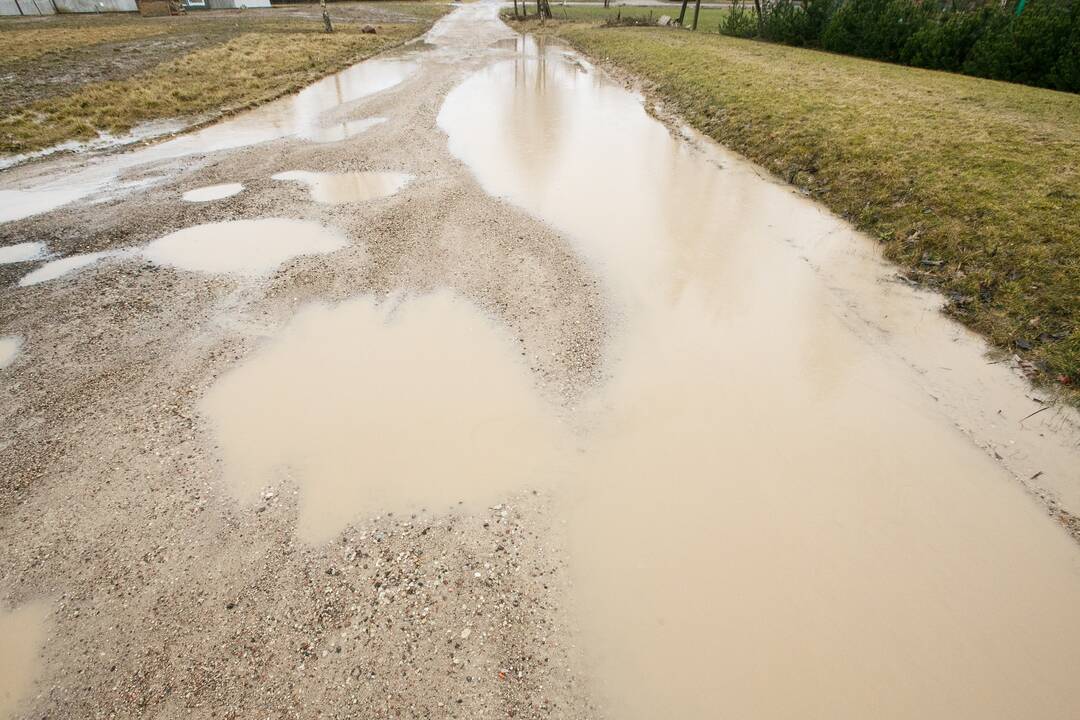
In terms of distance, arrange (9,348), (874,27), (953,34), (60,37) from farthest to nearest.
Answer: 1. (60,37)
2. (874,27)
3. (953,34)
4. (9,348)

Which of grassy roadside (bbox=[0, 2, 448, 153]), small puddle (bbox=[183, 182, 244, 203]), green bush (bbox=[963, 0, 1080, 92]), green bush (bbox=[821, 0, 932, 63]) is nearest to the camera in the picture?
small puddle (bbox=[183, 182, 244, 203])

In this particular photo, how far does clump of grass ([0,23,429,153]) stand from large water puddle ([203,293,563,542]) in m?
14.0

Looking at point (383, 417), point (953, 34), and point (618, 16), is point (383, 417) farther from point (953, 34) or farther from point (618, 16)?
point (618, 16)

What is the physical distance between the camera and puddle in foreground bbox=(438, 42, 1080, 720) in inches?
144

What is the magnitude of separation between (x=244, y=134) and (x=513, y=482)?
16.1m

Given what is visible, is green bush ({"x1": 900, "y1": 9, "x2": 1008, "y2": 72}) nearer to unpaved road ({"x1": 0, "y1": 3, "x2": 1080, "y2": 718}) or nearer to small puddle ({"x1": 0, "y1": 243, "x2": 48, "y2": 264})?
unpaved road ({"x1": 0, "y1": 3, "x2": 1080, "y2": 718})

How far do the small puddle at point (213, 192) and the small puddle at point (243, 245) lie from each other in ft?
5.19

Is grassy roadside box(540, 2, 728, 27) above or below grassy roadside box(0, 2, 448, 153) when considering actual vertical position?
above

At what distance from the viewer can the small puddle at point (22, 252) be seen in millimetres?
8688

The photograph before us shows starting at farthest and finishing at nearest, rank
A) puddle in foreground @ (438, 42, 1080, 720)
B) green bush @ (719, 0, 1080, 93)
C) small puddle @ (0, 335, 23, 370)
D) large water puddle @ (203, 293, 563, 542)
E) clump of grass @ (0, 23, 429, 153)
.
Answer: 1. green bush @ (719, 0, 1080, 93)
2. clump of grass @ (0, 23, 429, 153)
3. small puddle @ (0, 335, 23, 370)
4. large water puddle @ (203, 293, 563, 542)
5. puddle in foreground @ (438, 42, 1080, 720)

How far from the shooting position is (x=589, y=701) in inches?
140

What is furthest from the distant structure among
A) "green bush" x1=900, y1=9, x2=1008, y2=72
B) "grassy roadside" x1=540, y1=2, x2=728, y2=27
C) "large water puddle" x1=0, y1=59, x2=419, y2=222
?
"green bush" x1=900, y1=9, x2=1008, y2=72

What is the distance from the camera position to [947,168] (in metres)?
10.1

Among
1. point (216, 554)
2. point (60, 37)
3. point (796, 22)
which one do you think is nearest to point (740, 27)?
point (796, 22)
